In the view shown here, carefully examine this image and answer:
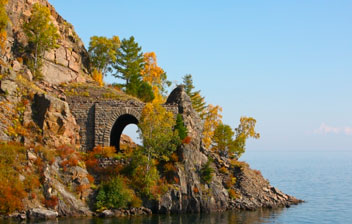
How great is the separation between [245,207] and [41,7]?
3705 cm

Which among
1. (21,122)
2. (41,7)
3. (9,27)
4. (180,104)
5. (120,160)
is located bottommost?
(120,160)

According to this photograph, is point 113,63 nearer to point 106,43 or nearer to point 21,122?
point 106,43

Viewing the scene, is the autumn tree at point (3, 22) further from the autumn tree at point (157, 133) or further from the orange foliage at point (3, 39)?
the autumn tree at point (157, 133)

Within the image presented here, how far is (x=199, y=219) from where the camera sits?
133 ft

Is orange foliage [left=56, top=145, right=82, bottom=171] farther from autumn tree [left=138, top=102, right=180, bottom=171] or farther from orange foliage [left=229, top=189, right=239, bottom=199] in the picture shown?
orange foliage [left=229, top=189, right=239, bottom=199]

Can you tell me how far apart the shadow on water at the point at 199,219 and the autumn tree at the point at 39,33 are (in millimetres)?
23789

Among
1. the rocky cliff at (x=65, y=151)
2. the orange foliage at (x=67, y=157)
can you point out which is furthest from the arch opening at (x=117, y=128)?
the orange foliage at (x=67, y=157)

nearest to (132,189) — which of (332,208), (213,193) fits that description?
(213,193)

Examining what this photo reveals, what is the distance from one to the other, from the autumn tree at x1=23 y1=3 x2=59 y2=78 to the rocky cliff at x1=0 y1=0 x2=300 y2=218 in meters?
1.13

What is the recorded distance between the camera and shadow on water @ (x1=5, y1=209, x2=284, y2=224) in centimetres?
3678

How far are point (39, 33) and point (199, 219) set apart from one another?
31.6m

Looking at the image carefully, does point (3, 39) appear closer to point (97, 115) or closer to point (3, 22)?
point (3, 22)

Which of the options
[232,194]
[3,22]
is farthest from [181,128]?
[3,22]

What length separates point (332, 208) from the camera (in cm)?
5572
